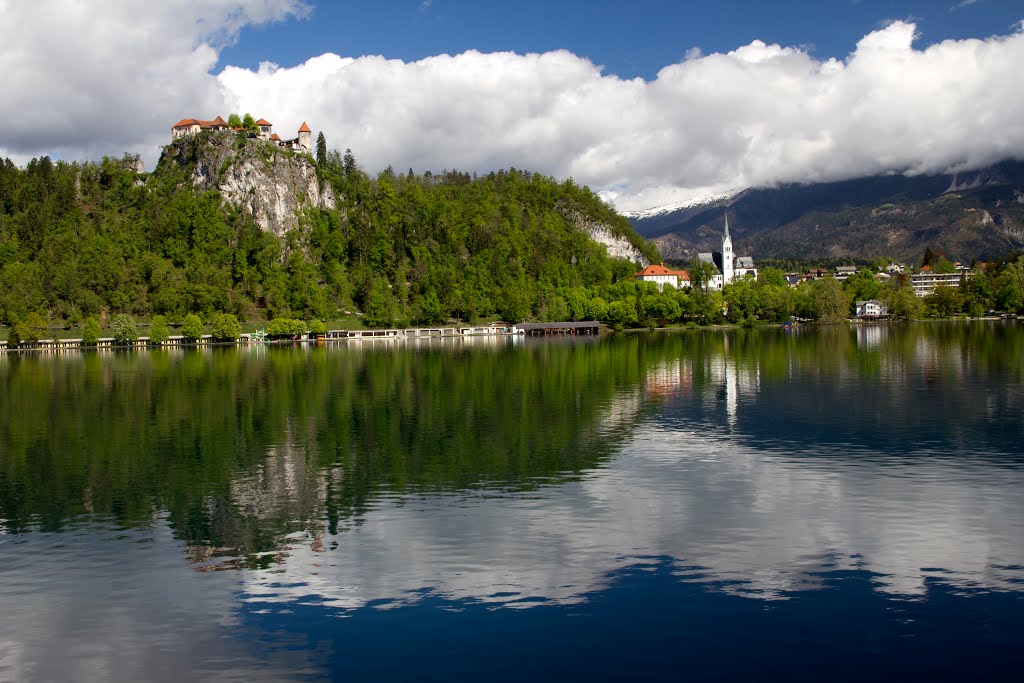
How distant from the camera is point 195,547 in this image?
23.5 m

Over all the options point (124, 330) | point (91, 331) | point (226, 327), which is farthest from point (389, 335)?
point (91, 331)

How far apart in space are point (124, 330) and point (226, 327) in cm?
Answer: 1863

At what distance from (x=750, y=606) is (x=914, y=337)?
388ft

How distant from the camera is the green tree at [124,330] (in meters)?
155

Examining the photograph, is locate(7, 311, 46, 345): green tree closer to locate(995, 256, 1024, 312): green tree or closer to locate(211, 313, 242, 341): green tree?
locate(211, 313, 242, 341): green tree

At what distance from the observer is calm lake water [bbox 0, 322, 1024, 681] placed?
1655cm

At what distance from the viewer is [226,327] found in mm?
165125

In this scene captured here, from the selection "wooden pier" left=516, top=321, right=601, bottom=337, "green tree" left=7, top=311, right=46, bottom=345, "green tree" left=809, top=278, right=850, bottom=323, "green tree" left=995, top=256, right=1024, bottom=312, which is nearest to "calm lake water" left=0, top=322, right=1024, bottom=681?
"green tree" left=7, top=311, right=46, bottom=345

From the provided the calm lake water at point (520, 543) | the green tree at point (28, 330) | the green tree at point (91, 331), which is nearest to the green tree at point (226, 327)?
the green tree at point (91, 331)

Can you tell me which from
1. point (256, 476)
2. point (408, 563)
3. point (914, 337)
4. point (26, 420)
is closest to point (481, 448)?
point (256, 476)

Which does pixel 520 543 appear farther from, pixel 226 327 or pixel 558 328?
pixel 558 328

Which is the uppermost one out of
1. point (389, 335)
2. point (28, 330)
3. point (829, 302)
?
point (28, 330)

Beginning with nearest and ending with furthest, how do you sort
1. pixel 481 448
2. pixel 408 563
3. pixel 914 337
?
pixel 408 563
pixel 481 448
pixel 914 337

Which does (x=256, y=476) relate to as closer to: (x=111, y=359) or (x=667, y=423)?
(x=667, y=423)
